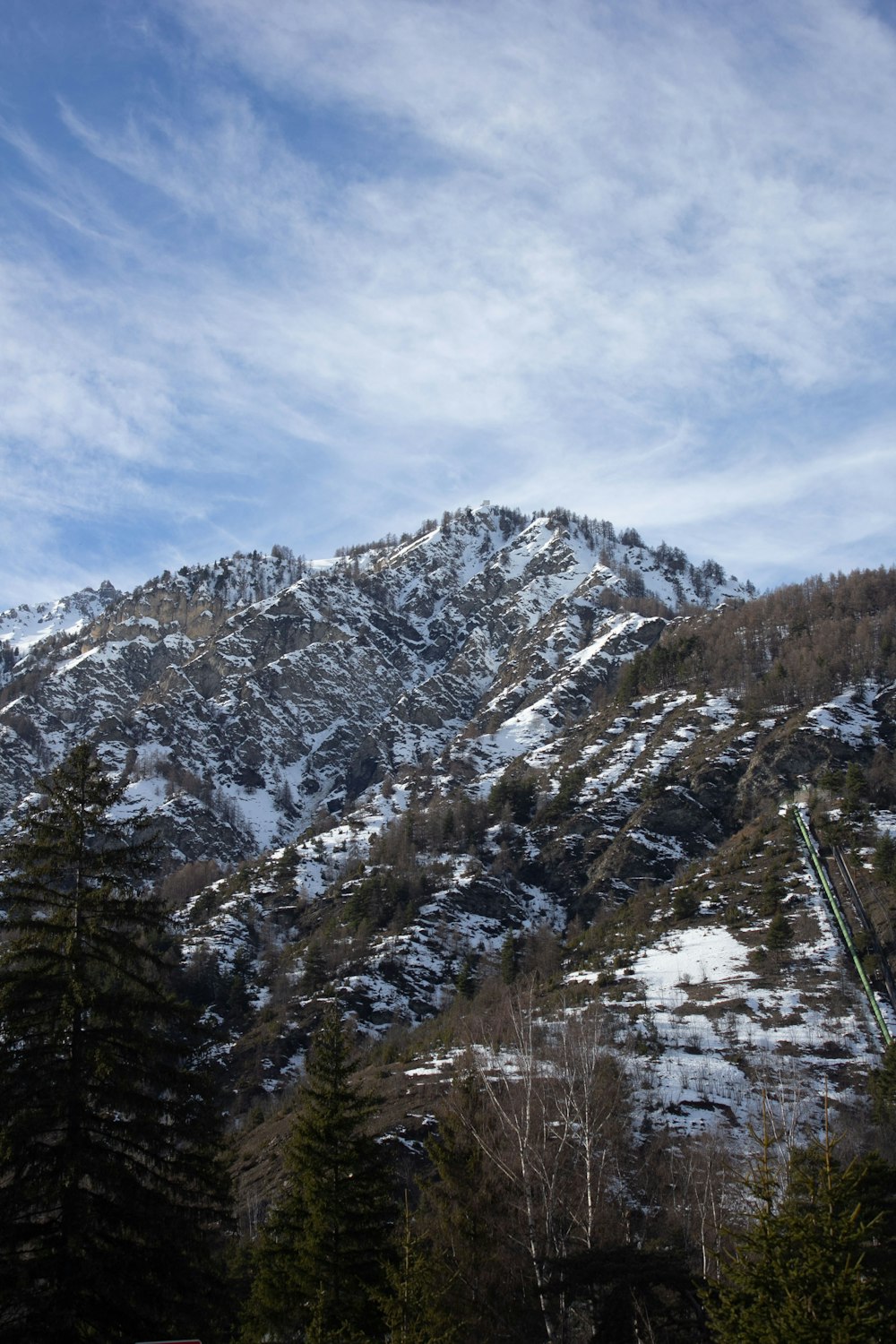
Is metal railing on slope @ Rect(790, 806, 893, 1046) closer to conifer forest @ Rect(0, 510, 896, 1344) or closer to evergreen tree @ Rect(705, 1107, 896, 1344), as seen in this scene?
conifer forest @ Rect(0, 510, 896, 1344)

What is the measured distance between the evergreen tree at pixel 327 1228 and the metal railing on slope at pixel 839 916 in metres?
57.5

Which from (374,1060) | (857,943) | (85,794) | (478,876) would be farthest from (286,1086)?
(85,794)

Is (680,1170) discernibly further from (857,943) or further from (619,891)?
(619,891)

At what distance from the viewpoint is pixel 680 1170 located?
50.0 metres

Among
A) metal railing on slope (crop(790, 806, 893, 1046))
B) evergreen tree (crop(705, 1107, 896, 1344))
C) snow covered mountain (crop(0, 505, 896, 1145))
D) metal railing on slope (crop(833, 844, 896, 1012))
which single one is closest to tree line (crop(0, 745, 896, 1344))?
evergreen tree (crop(705, 1107, 896, 1344))

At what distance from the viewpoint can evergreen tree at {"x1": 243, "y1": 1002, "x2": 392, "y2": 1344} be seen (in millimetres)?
23969

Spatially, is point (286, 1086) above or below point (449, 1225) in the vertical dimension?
above

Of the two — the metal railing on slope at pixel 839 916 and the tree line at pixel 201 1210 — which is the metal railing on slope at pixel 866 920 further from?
the tree line at pixel 201 1210

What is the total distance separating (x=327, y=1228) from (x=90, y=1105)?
11.4 meters

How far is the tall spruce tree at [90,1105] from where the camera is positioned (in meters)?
14.9

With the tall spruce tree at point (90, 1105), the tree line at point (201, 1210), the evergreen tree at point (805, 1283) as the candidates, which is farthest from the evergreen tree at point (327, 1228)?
the evergreen tree at point (805, 1283)

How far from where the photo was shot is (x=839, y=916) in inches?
3814

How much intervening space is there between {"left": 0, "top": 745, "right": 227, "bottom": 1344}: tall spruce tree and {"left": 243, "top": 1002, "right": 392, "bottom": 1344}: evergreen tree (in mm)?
7801

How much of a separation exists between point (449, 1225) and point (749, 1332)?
18.2 meters
